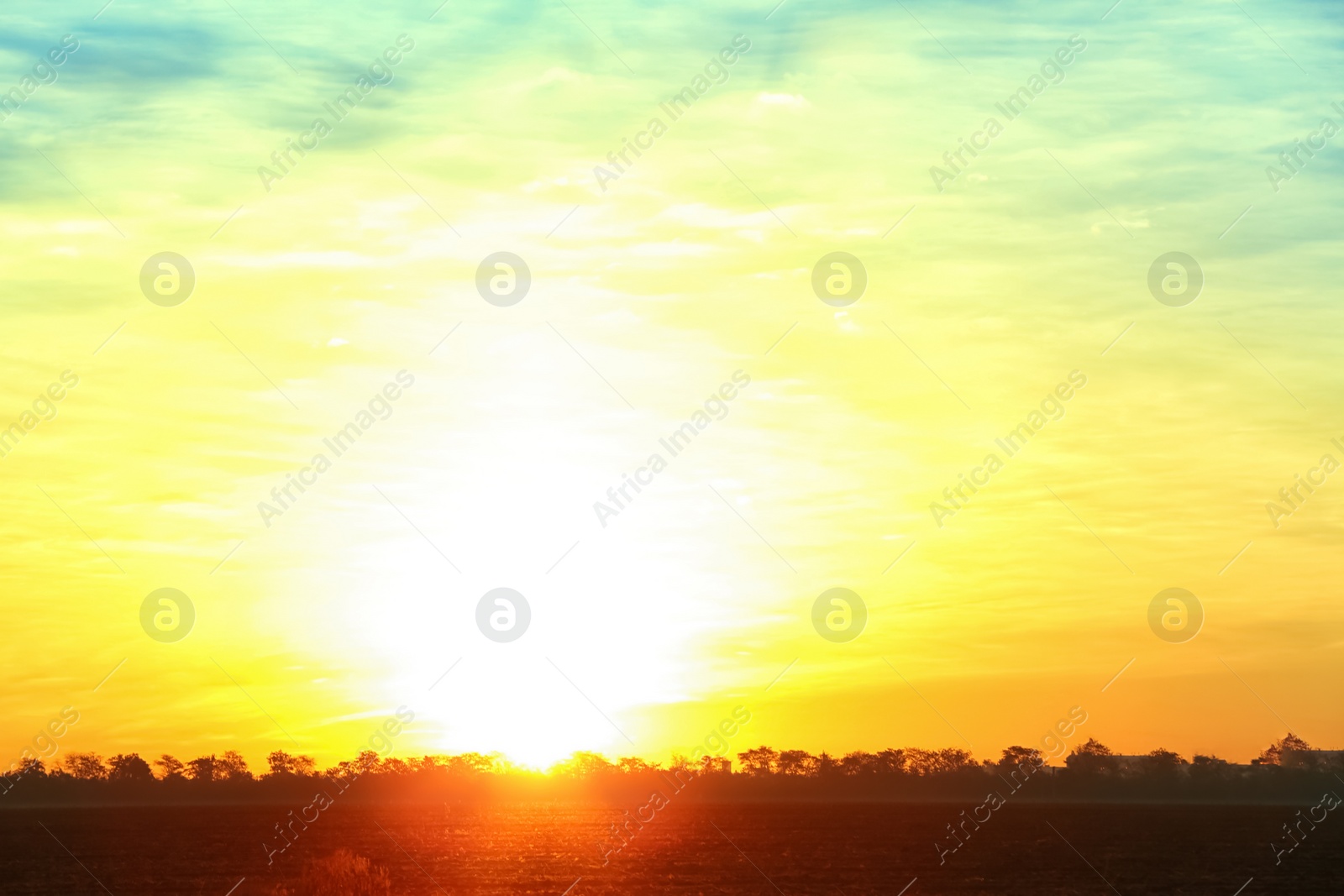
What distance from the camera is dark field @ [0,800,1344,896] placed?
34000 mm

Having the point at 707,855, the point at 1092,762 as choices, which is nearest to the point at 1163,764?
the point at 1092,762

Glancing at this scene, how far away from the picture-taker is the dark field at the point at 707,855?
3400 centimetres

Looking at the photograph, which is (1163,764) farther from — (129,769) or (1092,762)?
(129,769)

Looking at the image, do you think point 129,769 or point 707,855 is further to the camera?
point 129,769

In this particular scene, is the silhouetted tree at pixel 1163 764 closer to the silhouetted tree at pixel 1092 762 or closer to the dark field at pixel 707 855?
the silhouetted tree at pixel 1092 762

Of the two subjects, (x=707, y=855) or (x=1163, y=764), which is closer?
(x=707, y=855)

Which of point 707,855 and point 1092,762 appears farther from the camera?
point 1092,762

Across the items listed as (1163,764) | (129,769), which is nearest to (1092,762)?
(1163,764)

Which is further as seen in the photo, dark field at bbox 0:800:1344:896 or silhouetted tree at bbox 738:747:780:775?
silhouetted tree at bbox 738:747:780:775

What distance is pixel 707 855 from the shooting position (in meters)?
43.8

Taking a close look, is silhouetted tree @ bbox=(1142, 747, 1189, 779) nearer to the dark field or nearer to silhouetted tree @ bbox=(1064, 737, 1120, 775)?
silhouetted tree @ bbox=(1064, 737, 1120, 775)

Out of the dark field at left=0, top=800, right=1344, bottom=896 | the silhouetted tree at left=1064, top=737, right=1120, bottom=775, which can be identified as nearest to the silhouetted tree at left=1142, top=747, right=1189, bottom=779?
the silhouetted tree at left=1064, top=737, right=1120, bottom=775

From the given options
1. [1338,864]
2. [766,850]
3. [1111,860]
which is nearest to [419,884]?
[766,850]

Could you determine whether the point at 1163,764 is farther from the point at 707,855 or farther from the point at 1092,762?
the point at 707,855
